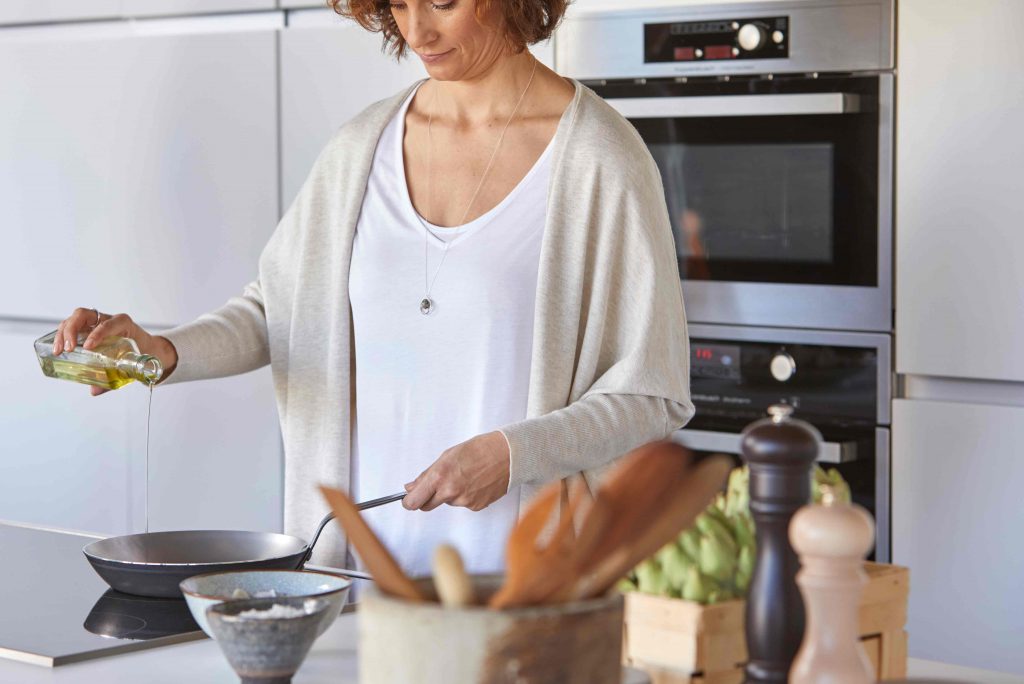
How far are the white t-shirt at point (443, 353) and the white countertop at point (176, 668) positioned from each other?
519 millimetres

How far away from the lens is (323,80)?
274cm

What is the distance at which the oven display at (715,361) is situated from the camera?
2.36 metres

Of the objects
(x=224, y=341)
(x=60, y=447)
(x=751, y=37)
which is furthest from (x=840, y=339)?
(x=60, y=447)

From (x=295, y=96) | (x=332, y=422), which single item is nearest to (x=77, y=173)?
(x=295, y=96)

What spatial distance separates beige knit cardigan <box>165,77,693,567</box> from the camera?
1.62 meters

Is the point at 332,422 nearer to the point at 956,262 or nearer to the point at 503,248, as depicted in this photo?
the point at 503,248

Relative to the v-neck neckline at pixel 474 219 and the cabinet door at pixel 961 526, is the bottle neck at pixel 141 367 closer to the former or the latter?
the v-neck neckline at pixel 474 219

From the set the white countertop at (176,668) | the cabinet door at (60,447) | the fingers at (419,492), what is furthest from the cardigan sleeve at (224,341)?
the cabinet door at (60,447)

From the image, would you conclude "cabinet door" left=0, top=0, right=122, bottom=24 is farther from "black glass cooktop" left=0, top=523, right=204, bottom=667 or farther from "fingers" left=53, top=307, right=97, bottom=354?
"black glass cooktop" left=0, top=523, right=204, bottom=667

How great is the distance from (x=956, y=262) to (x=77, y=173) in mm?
1841

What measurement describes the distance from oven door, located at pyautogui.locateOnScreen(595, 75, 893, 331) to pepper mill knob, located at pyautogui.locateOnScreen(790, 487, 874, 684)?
4.89 ft

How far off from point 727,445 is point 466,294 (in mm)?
766

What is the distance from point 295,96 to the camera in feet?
9.10

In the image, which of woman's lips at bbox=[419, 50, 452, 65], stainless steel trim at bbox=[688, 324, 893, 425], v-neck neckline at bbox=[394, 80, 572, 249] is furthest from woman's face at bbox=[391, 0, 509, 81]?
stainless steel trim at bbox=[688, 324, 893, 425]
